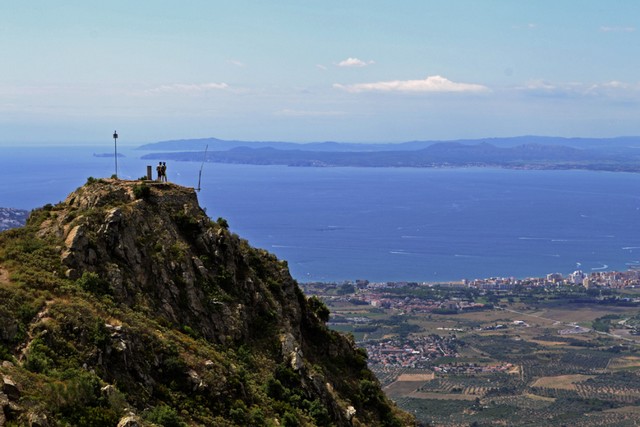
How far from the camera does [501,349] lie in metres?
123

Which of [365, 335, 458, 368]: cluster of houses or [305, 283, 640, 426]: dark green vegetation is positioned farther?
[365, 335, 458, 368]: cluster of houses

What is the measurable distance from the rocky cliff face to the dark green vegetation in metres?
60.1

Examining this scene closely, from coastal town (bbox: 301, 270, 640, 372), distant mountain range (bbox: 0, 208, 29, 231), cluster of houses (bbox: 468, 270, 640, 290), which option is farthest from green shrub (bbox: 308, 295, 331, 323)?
cluster of houses (bbox: 468, 270, 640, 290)

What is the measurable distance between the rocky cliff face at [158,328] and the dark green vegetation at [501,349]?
197 ft

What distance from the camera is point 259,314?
94.1ft

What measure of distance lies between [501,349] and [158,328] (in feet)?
352

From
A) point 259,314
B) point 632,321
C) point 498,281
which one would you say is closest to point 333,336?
point 259,314

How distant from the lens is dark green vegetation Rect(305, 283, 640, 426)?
94.7 meters

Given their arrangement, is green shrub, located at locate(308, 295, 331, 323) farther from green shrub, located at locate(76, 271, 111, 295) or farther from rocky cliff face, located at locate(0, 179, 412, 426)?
green shrub, located at locate(76, 271, 111, 295)


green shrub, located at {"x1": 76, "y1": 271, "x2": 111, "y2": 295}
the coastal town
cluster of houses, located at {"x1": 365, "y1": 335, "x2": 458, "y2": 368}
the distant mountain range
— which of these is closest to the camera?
green shrub, located at {"x1": 76, "y1": 271, "x2": 111, "y2": 295}

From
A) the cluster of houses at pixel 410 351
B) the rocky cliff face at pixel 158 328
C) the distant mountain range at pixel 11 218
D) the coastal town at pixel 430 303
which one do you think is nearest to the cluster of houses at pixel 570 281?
the coastal town at pixel 430 303

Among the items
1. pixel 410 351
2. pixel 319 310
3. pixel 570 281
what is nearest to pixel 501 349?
pixel 410 351

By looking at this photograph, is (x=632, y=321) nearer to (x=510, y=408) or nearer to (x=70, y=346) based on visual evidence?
(x=510, y=408)

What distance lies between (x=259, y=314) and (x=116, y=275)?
6.21 metres
